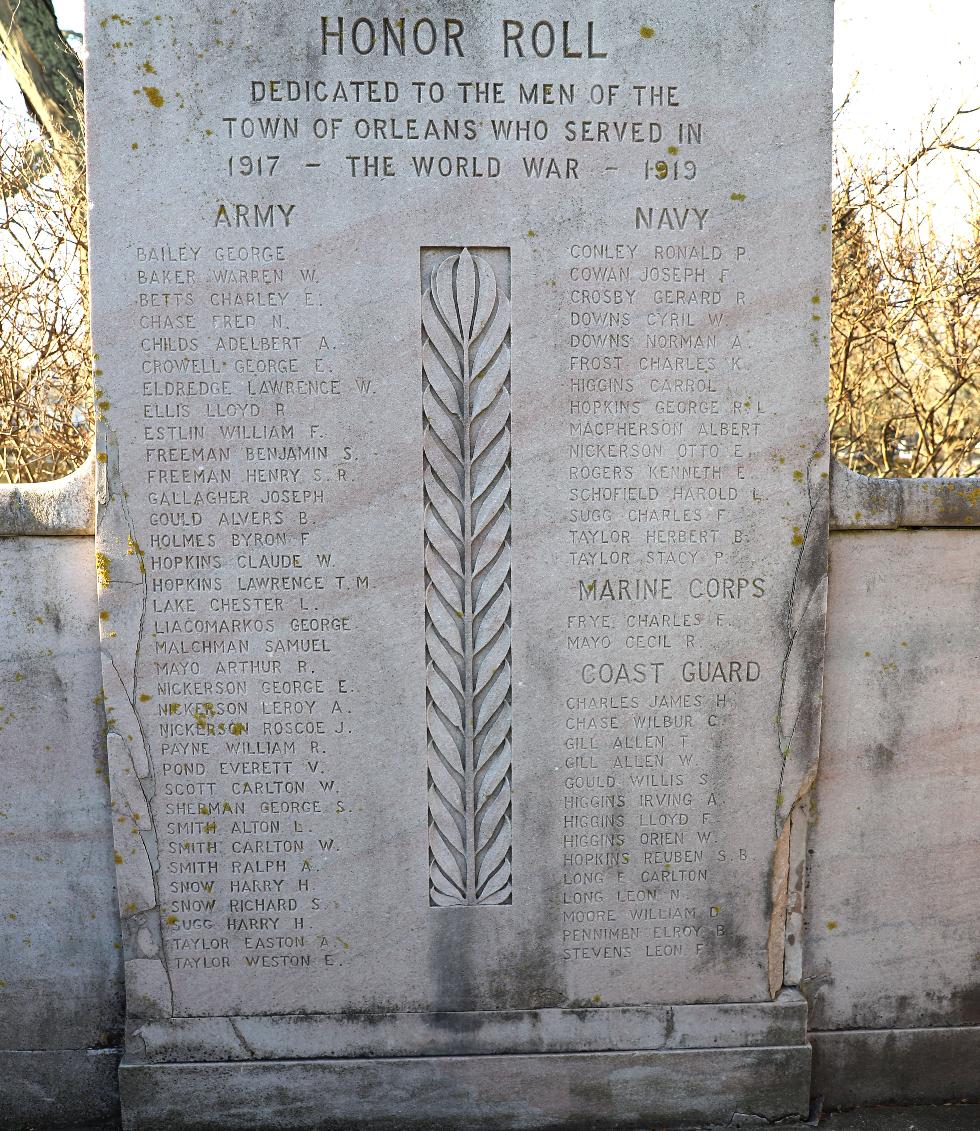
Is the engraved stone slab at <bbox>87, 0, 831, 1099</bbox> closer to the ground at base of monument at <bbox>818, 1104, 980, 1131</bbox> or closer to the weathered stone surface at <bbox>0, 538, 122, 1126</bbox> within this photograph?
the weathered stone surface at <bbox>0, 538, 122, 1126</bbox>

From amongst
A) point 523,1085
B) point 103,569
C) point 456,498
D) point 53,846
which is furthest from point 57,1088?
point 456,498

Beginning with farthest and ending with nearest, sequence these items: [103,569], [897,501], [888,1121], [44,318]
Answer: [44,318] → [888,1121] → [897,501] → [103,569]

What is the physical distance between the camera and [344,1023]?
3127mm

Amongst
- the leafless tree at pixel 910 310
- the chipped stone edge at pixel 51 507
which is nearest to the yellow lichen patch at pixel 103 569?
the chipped stone edge at pixel 51 507

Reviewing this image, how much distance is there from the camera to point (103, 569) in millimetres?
2932

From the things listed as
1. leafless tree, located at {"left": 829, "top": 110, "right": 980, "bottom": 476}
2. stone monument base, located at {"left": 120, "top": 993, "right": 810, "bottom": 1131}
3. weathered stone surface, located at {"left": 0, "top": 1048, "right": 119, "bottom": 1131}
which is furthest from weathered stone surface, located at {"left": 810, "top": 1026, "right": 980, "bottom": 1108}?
leafless tree, located at {"left": 829, "top": 110, "right": 980, "bottom": 476}

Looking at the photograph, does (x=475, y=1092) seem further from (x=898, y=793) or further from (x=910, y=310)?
(x=910, y=310)

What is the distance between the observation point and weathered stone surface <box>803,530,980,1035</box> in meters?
3.19

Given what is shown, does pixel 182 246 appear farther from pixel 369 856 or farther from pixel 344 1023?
pixel 344 1023

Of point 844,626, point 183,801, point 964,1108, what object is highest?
point 844,626

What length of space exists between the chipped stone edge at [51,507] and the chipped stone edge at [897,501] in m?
2.44

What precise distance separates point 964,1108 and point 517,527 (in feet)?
A: 8.61

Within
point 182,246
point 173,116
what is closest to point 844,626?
point 182,246

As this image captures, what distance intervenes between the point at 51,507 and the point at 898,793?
302cm
